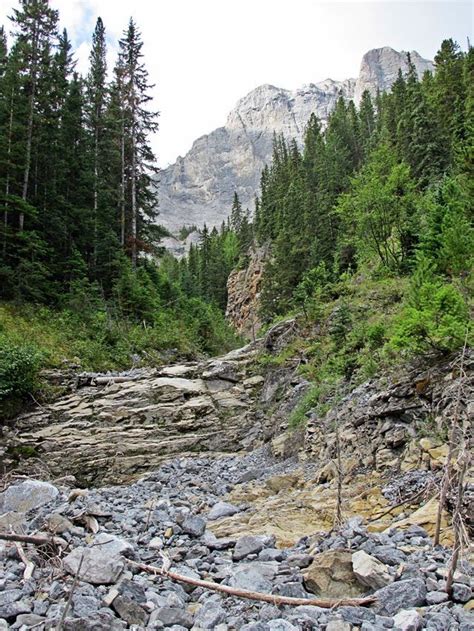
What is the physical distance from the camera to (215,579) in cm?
458

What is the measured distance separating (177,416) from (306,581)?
10.5 m

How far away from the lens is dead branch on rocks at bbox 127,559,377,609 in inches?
143

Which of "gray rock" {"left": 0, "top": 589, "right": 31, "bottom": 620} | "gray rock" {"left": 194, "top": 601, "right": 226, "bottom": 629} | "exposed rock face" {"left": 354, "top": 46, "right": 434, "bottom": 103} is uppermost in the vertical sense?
"exposed rock face" {"left": 354, "top": 46, "right": 434, "bottom": 103}

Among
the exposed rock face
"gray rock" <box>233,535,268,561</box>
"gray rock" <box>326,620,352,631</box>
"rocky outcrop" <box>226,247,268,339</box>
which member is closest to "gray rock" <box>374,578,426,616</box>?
"gray rock" <box>326,620,352,631</box>

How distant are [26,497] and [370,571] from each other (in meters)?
5.86

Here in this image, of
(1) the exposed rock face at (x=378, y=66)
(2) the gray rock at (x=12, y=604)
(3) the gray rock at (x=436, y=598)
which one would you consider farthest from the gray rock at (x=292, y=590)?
(1) the exposed rock face at (x=378, y=66)

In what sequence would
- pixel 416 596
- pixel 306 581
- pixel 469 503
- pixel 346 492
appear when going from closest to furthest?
pixel 416 596 → pixel 306 581 → pixel 469 503 → pixel 346 492

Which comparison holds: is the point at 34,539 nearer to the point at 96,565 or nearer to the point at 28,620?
the point at 96,565

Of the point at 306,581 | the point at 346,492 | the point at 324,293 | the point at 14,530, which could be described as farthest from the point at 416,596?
the point at 324,293

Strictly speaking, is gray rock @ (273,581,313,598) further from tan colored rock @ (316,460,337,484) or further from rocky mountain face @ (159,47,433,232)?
rocky mountain face @ (159,47,433,232)

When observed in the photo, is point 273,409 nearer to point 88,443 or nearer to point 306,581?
point 88,443

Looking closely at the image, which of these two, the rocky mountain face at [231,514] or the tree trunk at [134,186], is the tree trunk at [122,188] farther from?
the rocky mountain face at [231,514]

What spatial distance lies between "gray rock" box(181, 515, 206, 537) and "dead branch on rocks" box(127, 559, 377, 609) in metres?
1.49

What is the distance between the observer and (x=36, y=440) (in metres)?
12.6
